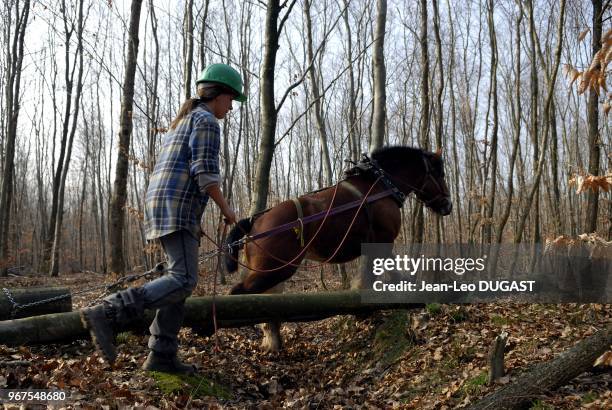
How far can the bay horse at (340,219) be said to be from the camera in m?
5.46

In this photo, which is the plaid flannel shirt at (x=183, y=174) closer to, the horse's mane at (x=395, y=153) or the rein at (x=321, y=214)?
the rein at (x=321, y=214)

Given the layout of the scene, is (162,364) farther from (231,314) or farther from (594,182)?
(594,182)

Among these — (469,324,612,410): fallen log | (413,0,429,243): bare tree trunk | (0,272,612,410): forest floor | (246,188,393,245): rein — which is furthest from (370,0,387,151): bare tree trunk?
(469,324,612,410): fallen log

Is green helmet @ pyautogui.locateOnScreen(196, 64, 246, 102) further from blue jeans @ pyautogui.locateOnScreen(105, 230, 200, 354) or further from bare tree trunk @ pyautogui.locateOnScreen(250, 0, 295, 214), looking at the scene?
bare tree trunk @ pyautogui.locateOnScreen(250, 0, 295, 214)

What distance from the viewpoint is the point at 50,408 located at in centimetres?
289

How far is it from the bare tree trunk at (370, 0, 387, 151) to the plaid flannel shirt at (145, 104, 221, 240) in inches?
149

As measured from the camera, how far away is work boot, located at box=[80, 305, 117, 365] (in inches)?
135

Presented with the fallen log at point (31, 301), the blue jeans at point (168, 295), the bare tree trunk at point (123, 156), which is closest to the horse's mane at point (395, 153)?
the blue jeans at point (168, 295)

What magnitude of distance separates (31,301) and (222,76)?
282cm

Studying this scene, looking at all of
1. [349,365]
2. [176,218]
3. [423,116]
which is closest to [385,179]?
[423,116]

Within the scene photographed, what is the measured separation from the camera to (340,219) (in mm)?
5723

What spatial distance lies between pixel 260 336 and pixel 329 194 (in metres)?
2.10

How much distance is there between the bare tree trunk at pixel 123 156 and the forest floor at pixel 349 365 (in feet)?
15.8

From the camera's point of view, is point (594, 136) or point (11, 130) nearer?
point (594, 136)
